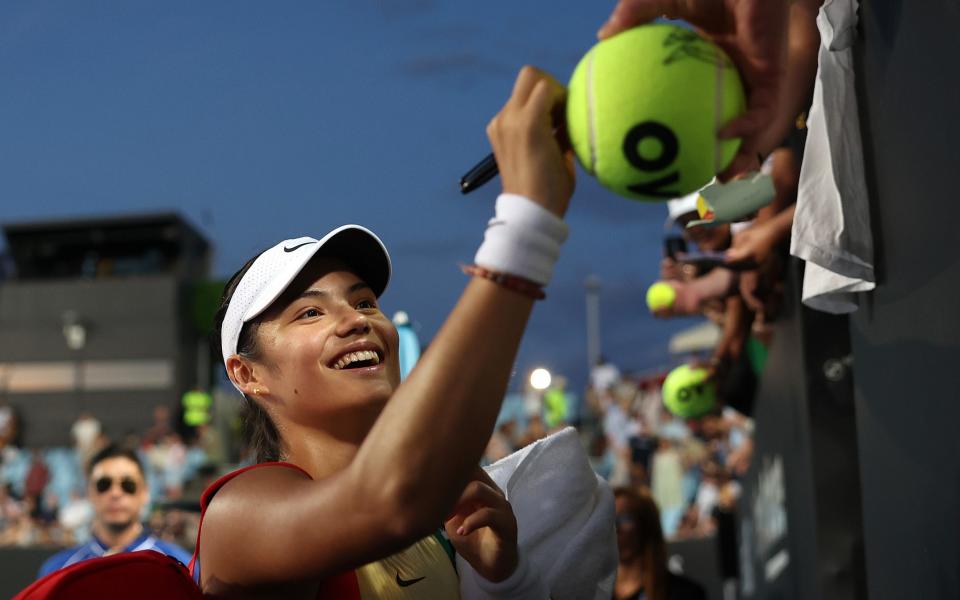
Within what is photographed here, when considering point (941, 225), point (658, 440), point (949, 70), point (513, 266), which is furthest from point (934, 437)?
point (658, 440)

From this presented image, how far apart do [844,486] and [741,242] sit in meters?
0.83

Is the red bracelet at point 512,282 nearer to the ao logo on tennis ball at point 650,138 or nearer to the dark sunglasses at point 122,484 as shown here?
the ao logo on tennis ball at point 650,138

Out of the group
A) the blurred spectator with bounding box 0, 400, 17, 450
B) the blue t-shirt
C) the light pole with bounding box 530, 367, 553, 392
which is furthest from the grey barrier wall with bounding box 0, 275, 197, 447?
the blue t-shirt

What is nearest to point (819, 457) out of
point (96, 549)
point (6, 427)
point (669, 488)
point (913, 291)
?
point (913, 291)

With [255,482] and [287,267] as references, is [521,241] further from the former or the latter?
[287,267]

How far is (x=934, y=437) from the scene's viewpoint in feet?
5.84

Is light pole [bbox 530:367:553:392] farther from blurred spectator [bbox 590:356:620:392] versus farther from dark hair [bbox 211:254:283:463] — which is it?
dark hair [bbox 211:254:283:463]

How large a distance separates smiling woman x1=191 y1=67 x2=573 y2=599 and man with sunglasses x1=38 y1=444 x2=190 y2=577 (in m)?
2.97

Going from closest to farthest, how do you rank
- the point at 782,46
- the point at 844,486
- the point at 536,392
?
the point at 782,46 < the point at 844,486 < the point at 536,392

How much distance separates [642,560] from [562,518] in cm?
273

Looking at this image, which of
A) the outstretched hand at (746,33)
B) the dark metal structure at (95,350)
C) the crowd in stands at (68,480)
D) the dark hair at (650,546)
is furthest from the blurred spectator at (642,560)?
the dark metal structure at (95,350)

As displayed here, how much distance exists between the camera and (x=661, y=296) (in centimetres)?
448

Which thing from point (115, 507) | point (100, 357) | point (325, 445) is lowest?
point (100, 357)

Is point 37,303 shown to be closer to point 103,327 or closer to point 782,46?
point 103,327
